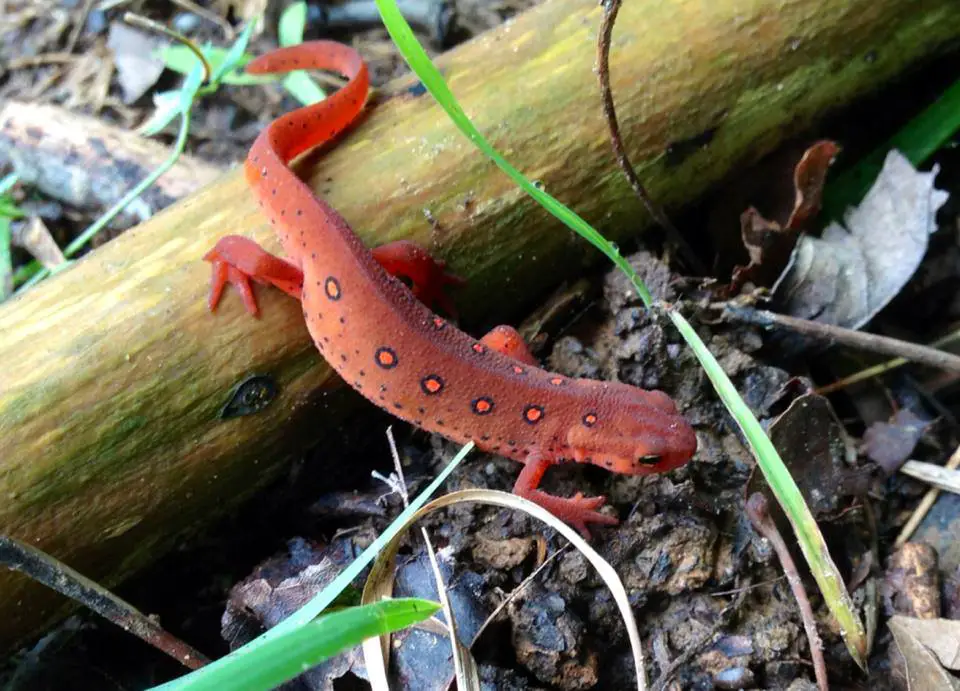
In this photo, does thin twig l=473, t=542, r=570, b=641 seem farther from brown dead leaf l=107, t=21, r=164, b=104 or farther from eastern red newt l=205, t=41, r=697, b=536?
brown dead leaf l=107, t=21, r=164, b=104

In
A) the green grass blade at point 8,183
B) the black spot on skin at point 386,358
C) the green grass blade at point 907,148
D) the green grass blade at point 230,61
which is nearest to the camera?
the black spot on skin at point 386,358

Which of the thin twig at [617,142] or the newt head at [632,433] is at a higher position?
the thin twig at [617,142]

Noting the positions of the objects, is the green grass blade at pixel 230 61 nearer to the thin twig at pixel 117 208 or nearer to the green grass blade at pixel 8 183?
the thin twig at pixel 117 208

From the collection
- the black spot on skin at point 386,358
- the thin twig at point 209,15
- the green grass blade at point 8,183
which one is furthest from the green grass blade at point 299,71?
the black spot on skin at point 386,358

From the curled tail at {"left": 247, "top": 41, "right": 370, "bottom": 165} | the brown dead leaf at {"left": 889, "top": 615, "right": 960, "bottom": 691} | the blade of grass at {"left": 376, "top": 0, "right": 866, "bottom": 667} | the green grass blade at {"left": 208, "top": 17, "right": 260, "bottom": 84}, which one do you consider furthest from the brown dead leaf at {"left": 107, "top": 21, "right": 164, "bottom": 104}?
the brown dead leaf at {"left": 889, "top": 615, "right": 960, "bottom": 691}

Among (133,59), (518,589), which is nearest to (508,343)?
(518,589)

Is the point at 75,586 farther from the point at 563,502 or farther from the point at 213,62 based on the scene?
the point at 213,62
